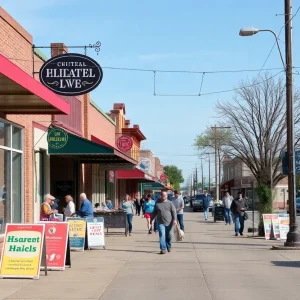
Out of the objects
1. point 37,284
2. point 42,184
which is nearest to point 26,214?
point 42,184

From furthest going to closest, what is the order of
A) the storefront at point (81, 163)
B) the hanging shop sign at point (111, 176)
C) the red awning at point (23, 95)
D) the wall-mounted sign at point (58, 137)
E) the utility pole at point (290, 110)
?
the hanging shop sign at point (111, 176) → the storefront at point (81, 163) → the wall-mounted sign at point (58, 137) → the utility pole at point (290, 110) → the red awning at point (23, 95)

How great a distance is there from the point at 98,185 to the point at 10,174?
60.8 ft

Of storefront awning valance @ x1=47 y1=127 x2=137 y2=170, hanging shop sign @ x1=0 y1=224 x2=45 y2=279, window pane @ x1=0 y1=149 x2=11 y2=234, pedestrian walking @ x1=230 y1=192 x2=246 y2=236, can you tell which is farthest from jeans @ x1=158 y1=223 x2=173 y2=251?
pedestrian walking @ x1=230 y1=192 x2=246 y2=236

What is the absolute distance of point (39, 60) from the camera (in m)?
21.3

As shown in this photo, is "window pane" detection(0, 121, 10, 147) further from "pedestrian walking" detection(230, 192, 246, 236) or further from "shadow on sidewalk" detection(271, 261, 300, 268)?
"pedestrian walking" detection(230, 192, 246, 236)

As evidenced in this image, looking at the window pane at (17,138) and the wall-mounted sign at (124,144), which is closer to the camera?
the window pane at (17,138)

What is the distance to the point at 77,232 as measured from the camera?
59.3 feet

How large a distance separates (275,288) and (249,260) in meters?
4.67

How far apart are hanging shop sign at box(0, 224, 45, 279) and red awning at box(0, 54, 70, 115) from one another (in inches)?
115

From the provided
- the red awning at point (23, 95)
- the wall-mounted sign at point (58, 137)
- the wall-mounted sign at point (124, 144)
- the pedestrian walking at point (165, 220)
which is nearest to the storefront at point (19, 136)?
the red awning at point (23, 95)

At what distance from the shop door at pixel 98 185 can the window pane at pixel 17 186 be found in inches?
581

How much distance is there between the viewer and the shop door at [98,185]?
3453 cm

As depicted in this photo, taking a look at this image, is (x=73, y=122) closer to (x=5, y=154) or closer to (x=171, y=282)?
(x=5, y=154)

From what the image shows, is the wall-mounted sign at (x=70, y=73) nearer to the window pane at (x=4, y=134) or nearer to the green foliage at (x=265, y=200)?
the window pane at (x=4, y=134)
